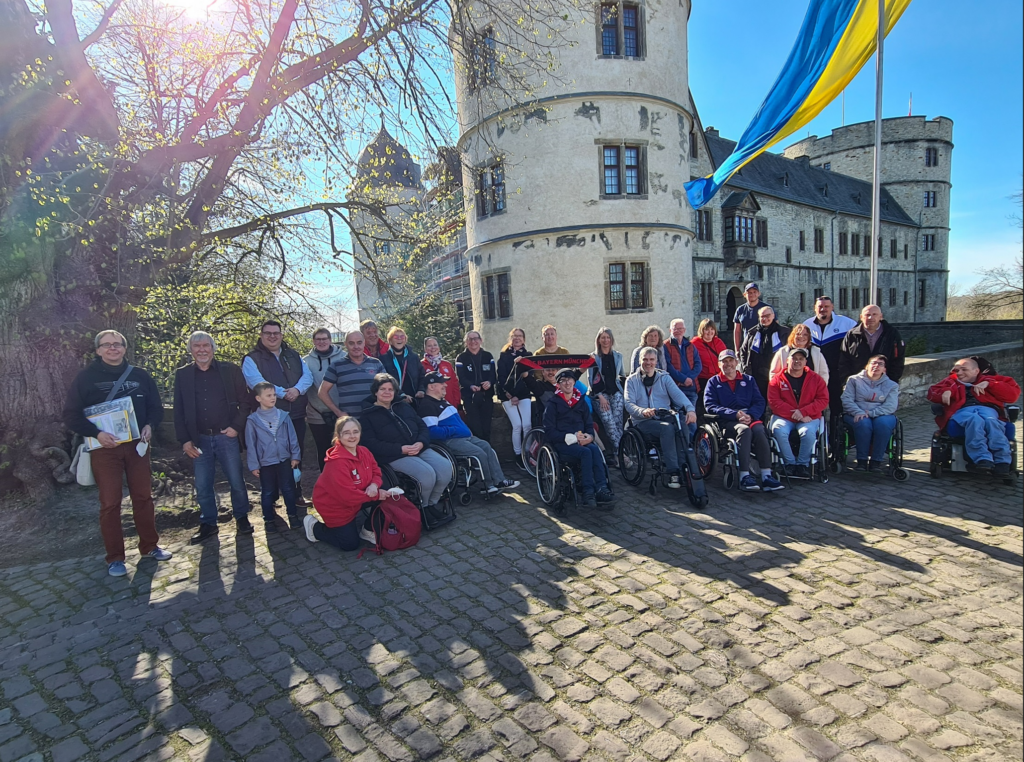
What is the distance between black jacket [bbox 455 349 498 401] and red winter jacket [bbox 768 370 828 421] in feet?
11.5

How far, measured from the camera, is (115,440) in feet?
14.7

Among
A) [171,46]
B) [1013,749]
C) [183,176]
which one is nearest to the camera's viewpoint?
[1013,749]

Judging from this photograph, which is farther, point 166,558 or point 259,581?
point 166,558

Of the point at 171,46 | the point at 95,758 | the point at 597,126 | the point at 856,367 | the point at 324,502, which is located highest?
the point at 597,126

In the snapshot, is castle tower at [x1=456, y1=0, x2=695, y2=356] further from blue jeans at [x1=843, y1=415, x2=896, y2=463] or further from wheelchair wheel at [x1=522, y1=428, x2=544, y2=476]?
blue jeans at [x1=843, y1=415, x2=896, y2=463]

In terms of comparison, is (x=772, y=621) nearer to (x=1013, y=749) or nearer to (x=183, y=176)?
(x=1013, y=749)

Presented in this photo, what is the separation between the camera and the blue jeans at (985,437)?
18.4ft

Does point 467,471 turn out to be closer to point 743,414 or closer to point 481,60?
point 743,414

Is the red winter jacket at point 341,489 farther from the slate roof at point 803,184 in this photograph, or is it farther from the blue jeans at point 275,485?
the slate roof at point 803,184

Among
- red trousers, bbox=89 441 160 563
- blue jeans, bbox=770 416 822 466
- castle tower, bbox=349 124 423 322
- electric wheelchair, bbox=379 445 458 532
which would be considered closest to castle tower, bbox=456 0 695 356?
castle tower, bbox=349 124 423 322

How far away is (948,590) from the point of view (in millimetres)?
3646

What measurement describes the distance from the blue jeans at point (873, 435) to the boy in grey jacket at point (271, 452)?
20.2 ft

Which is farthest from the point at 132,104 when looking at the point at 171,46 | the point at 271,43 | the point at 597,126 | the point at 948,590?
the point at 597,126

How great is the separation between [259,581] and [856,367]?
690 centimetres
